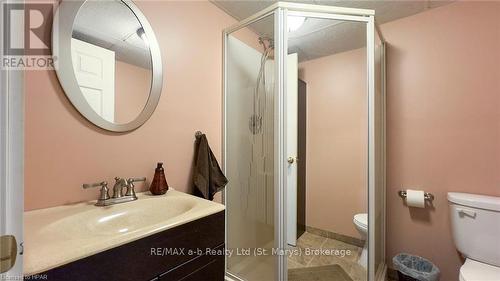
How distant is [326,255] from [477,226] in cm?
100

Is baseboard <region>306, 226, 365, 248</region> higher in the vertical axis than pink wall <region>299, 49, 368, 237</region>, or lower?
lower

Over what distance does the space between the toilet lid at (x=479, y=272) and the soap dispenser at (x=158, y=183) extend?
1.70 metres

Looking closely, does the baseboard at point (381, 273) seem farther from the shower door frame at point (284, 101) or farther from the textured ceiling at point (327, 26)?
the textured ceiling at point (327, 26)

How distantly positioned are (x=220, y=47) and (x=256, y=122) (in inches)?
25.9

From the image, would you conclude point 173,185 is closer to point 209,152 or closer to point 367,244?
point 209,152

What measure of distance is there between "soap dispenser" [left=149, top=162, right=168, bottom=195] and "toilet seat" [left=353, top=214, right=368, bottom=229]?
135 centimetres

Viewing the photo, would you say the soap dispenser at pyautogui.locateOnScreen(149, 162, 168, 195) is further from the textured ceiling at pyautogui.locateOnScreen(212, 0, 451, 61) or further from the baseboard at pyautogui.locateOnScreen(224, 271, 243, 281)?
the textured ceiling at pyautogui.locateOnScreen(212, 0, 451, 61)

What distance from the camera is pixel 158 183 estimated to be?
1.22 m

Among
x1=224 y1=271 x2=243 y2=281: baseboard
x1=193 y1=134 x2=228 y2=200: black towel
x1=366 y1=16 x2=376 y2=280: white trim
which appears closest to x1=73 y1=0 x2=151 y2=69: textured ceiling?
x1=193 y1=134 x2=228 y2=200: black towel

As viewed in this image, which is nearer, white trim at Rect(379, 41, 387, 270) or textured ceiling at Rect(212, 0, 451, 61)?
textured ceiling at Rect(212, 0, 451, 61)

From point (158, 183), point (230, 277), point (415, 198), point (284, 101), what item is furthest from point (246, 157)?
point (415, 198)

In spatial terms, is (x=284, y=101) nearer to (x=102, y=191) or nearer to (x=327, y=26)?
(x=327, y=26)

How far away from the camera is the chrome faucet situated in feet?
3.35

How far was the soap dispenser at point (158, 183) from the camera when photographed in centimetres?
122
